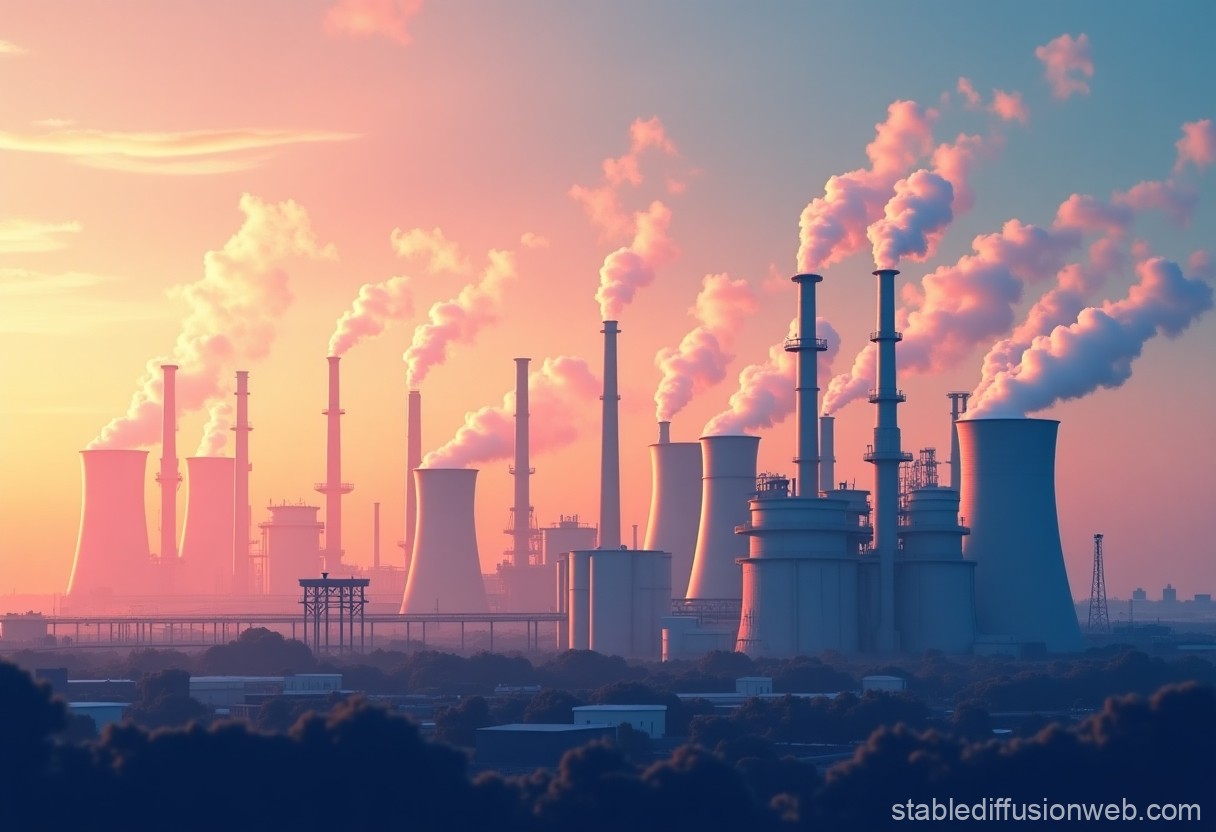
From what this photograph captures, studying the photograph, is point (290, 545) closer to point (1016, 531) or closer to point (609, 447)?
point (609, 447)

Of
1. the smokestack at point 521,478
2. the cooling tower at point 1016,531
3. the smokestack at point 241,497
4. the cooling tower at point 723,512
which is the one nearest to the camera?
the cooling tower at point 1016,531

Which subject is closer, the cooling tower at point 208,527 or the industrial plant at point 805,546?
the industrial plant at point 805,546

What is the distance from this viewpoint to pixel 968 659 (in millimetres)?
68500

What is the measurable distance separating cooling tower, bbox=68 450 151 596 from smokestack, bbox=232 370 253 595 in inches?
401

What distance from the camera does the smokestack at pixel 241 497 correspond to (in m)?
112

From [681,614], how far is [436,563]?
39.4 ft

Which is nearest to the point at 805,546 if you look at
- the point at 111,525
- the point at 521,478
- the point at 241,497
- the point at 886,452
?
the point at 886,452

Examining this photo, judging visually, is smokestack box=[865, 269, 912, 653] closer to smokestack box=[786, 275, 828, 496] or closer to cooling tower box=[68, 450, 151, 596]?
smokestack box=[786, 275, 828, 496]

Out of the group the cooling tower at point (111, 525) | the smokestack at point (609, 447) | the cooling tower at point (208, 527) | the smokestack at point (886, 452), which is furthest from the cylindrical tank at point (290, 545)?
the smokestack at point (886, 452)

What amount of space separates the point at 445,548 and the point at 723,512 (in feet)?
44.4

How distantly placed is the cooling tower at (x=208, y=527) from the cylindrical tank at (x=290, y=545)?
2743 millimetres

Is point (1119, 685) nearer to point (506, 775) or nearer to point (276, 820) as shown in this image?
point (506, 775)

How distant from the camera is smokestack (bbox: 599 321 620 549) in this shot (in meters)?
79.5

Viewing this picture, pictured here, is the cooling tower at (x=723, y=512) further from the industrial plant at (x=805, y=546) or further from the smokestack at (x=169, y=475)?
the smokestack at (x=169, y=475)
